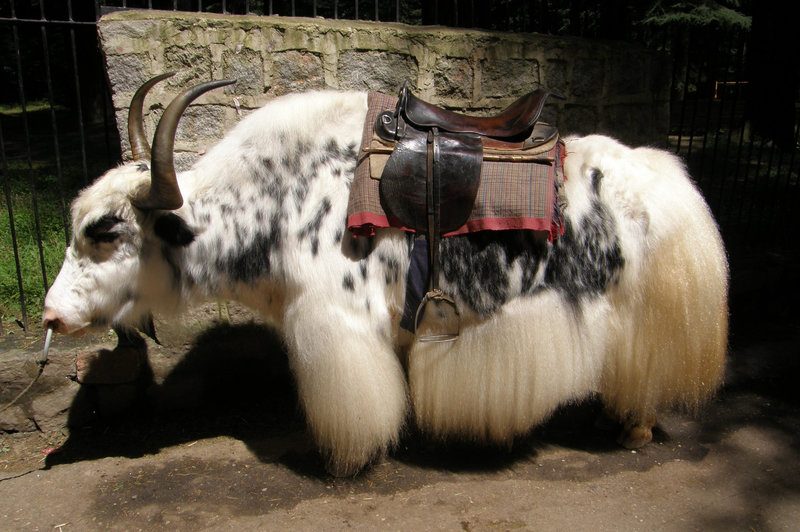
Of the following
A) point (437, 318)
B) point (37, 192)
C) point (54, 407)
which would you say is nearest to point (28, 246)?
point (37, 192)

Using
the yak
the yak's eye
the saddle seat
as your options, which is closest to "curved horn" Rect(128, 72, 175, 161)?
the yak

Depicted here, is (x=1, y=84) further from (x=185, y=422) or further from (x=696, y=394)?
(x=696, y=394)

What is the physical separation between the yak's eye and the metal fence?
105 centimetres

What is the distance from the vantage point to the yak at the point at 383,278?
2.62m

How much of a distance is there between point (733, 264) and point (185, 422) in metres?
3.87

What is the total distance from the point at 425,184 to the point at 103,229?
4.29 feet

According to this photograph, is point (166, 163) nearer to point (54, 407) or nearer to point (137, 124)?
point (137, 124)

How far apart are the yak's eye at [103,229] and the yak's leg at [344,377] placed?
2.56ft

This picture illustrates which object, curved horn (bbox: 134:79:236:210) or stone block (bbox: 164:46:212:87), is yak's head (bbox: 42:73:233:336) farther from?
stone block (bbox: 164:46:212:87)

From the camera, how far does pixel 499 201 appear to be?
2.59 meters

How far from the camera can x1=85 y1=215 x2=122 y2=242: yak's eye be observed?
2564 mm

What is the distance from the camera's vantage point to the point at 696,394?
9.61 ft

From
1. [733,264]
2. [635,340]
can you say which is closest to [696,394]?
[635,340]

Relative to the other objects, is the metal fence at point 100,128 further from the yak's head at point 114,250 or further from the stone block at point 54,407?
the yak's head at point 114,250
